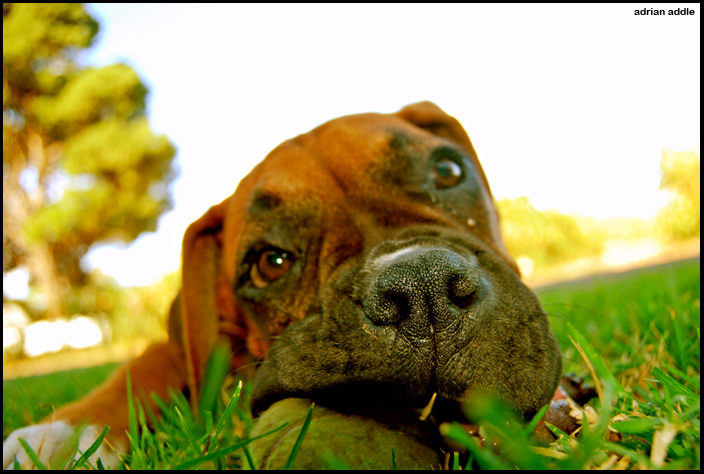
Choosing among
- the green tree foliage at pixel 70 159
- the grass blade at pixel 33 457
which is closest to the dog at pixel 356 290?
the grass blade at pixel 33 457

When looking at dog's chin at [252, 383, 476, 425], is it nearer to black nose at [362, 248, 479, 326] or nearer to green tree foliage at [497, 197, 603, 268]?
black nose at [362, 248, 479, 326]

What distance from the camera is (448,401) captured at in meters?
1.24

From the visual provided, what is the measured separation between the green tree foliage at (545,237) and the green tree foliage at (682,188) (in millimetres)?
5024

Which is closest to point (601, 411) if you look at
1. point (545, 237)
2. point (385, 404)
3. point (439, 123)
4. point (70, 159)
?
point (385, 404)

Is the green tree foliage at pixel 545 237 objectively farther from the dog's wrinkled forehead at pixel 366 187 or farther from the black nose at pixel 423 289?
the black nose at pixel 423 289

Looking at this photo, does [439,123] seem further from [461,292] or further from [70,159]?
[70,159]

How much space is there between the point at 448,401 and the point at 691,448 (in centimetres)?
58

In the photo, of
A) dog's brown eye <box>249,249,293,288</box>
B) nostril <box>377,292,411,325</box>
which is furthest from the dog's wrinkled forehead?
nostril <box>377,292,411,325</box>

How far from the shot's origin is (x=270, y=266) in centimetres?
222

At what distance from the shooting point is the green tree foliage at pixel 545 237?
15.7 m

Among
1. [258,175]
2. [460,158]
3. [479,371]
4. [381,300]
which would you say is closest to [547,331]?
[479,371]

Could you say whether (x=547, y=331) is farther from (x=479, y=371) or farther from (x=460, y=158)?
(x=460, y=158)

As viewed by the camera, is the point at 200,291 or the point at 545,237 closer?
the point at 200,291

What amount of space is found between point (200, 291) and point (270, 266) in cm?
64
